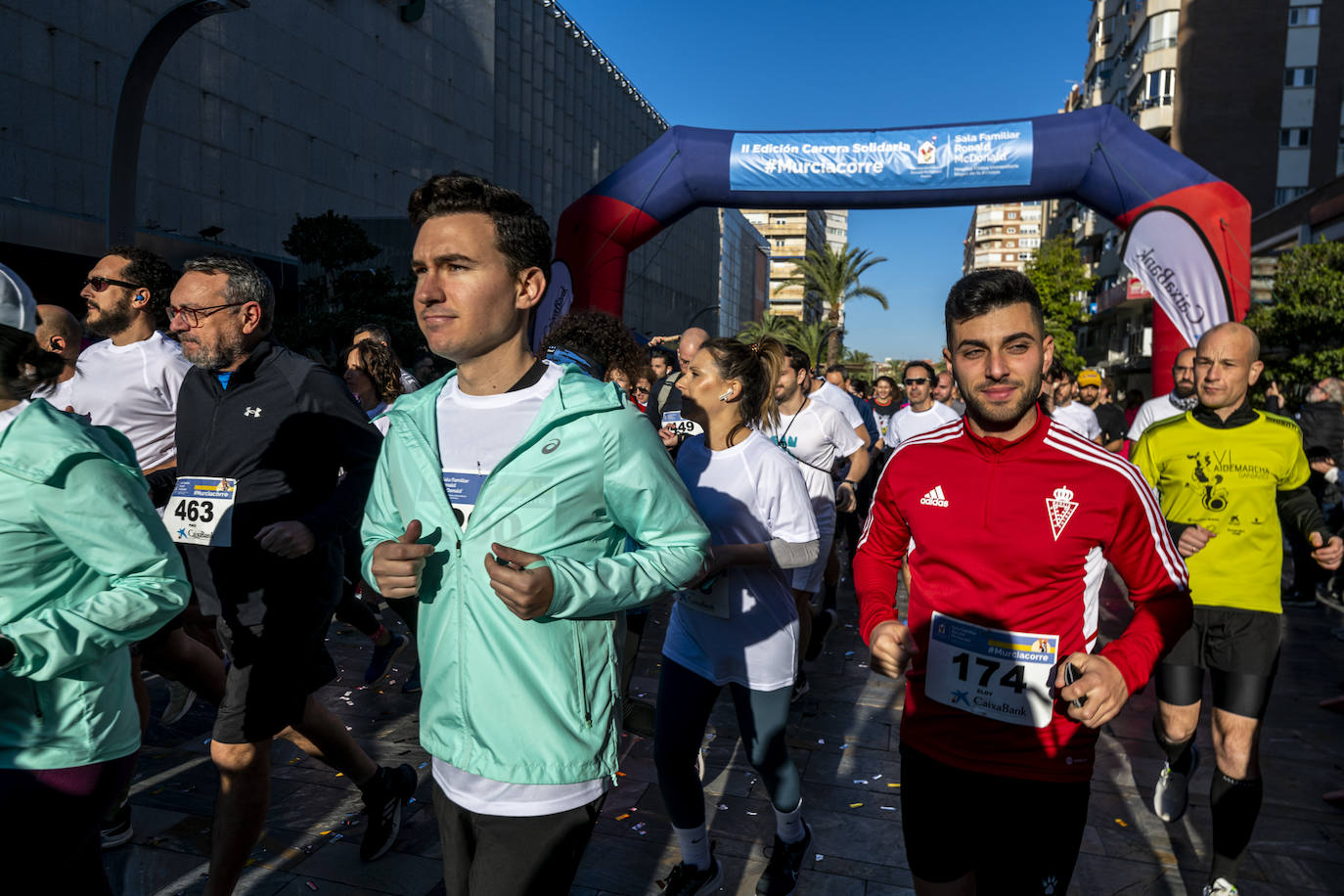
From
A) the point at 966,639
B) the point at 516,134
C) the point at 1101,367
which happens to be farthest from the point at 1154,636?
the point at 1101,367

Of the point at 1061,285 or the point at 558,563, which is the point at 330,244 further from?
the point at 1061,285

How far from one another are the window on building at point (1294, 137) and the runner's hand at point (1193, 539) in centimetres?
4551

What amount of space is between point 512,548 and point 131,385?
3.04m

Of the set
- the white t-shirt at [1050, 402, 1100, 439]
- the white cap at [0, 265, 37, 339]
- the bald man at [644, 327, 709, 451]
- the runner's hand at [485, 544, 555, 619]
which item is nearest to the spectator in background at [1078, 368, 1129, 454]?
the white t-shirt at [1050, 402, 1100, 439]

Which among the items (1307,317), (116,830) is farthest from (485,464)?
(1307,317)

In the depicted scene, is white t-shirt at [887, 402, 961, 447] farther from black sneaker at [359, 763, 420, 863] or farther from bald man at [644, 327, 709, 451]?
black sneaker at [359, 763, 420, 863]

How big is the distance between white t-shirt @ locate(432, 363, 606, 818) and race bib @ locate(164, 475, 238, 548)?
1.32 meters

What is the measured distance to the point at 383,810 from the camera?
3502 mm

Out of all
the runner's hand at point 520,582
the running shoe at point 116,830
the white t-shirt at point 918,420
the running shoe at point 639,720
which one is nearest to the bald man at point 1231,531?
the running shoe at point 639,720

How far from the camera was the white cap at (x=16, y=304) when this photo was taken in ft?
6.47

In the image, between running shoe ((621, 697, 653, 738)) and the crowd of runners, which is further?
running shoe ((621, 697, 653, 738))

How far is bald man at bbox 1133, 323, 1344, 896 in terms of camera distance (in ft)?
11.3

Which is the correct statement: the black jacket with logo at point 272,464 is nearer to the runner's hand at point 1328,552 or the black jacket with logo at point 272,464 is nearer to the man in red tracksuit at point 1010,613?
the man in red tracksuit at point 1010,613

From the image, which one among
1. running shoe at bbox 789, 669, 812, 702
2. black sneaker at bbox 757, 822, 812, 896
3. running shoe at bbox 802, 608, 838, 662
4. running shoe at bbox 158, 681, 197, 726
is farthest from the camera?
running shoe at bbox 802, 608, 838, 662
